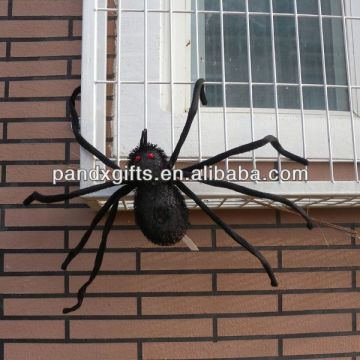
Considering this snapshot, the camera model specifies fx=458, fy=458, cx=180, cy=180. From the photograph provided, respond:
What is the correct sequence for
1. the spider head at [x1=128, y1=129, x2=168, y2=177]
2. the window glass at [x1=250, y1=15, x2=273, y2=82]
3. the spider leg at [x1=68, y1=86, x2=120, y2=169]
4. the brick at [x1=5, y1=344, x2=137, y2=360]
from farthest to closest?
1. the window glass at [x1=250, y1=15, x2=273, y2=82]
2. the brick at [x1=5, y1=344, x2=137, y2=360]
3. the spider leg at [x1=68, y1=86, x2=120, y2=169]
4. the spider head at [x1=128, y1=129, x2=168, y2=177]

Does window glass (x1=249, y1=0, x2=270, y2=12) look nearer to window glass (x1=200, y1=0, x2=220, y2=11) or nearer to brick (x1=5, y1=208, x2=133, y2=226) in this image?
window glass (x1=200, y1=0, x2=220, y2=11)

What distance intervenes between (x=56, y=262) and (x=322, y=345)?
1.17 meters

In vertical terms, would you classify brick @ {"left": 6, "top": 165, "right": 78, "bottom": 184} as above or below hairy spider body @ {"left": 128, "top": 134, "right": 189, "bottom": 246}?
above

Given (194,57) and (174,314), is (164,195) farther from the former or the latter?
(194,57)

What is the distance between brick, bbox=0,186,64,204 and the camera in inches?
76.3

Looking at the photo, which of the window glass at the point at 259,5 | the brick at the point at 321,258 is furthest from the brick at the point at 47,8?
the brick at the point at 321,258

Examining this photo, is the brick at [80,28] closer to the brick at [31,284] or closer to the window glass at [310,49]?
the window glass at [310,49]

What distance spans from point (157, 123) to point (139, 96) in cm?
14

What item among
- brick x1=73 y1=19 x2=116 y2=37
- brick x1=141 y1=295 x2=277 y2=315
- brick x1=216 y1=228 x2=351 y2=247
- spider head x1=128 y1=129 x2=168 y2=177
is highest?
brick x1=73 y1=19 x2=116 y2=37

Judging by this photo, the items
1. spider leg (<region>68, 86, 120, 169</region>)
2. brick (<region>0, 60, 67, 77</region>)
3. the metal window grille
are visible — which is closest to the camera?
spider leg (<region>68, 86, 120, 169</region>)

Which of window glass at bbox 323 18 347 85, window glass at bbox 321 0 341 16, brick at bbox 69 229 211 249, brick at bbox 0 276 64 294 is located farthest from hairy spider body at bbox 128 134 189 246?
window glass at bbox 321 0 341 16

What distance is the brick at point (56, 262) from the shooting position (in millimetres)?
1914

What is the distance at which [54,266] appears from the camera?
192 centimetres

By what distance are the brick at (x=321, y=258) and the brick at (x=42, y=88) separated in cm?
117
